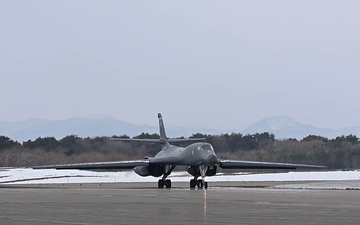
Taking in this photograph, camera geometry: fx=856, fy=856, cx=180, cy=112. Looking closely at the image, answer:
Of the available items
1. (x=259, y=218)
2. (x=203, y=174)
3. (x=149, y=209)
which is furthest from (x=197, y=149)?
(x=259, y=218)

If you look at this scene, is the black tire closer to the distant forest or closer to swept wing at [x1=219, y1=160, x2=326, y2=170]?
swept wing at [x1=219, y1=160, x2=326, y2=170]

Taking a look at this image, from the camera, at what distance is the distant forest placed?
210ft

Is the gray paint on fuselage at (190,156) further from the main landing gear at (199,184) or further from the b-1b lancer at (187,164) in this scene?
the main landing gear at (199,184)

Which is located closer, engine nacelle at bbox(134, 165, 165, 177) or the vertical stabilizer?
engine nacelle at bbox(134, 165, 165, 177)

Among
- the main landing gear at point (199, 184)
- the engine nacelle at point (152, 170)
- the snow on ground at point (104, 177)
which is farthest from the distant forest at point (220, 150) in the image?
the main landing gear at point (199, 184)

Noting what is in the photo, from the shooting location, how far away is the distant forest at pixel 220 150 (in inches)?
2522

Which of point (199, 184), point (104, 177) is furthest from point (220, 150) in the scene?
point (199, 184)

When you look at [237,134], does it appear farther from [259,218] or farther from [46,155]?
[259,218]

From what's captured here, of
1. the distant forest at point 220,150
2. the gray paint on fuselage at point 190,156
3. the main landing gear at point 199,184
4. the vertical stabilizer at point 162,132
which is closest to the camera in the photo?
the main landing gear at point 199,184

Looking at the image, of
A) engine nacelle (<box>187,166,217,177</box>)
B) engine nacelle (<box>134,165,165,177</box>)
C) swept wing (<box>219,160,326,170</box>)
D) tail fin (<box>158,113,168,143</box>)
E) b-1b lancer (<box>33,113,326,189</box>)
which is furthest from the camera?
tail fin (<box>158,113,168,143</box>)

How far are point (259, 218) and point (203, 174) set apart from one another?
98.4 ft

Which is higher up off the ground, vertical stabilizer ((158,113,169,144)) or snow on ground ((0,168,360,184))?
vertical stabilizer ((158,113,169,144))

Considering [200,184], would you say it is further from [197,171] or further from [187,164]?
[187,164]

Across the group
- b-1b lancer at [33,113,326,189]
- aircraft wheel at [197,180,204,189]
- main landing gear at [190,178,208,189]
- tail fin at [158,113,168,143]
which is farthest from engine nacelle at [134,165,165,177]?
aircraft wheel at [197,180,204,189]
